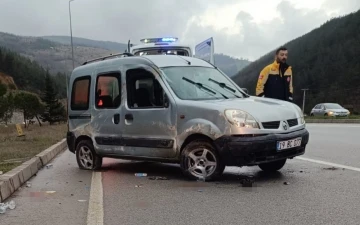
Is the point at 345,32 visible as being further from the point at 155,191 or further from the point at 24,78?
the point at 155,191

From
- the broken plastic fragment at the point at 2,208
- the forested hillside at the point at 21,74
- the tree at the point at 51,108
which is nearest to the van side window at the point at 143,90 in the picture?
the broken plastic fragment at the point at 2,208

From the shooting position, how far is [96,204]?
5266 mm

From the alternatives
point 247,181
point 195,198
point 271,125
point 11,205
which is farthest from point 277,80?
point 11,205

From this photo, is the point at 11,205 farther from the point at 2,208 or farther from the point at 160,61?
the point at 160,61

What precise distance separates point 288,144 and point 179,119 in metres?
1.55

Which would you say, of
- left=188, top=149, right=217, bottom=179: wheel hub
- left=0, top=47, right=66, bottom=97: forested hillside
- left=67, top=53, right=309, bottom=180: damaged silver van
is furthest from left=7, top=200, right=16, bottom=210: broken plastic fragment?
left=0, top=47, right=66, bottom=97: forested hillside

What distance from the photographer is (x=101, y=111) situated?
770cm

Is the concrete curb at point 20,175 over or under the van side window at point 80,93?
under

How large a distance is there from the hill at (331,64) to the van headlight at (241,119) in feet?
227

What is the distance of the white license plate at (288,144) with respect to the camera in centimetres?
601

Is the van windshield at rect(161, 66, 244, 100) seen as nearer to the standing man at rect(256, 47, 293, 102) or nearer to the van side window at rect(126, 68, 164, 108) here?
the van side window at rect(126, 68, 164, 108)

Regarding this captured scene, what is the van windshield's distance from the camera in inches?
261

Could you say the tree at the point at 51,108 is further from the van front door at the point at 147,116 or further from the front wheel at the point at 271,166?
the front wheel at the point at 271,166

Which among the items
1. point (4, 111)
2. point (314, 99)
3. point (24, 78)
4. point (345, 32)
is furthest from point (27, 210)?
point (24, 78)
